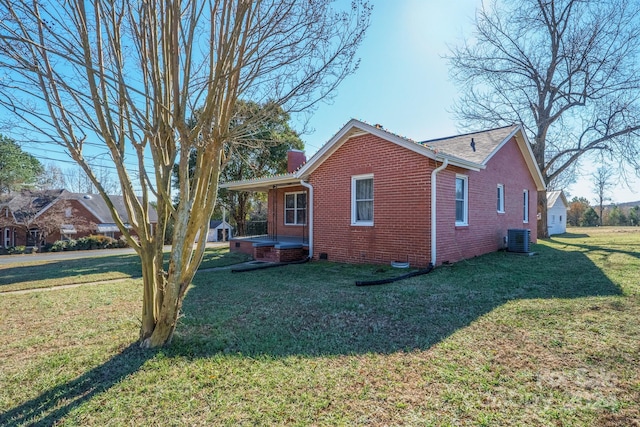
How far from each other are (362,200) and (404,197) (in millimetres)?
1432

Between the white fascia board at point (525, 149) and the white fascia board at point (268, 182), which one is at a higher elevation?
the white fascia board at point (525, 149)

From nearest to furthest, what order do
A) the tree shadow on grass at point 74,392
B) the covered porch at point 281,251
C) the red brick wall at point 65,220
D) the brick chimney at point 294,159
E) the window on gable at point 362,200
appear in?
the tree shadow on grass at point 74,392, the window on gable at point 362,200, the covered porch at point 281,251, the brick chimney at point 294,159, the red brick wall at point 65,220

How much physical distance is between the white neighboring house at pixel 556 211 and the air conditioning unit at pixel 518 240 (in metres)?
22.3

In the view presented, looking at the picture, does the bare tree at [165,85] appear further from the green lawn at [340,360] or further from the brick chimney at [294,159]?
the brick chimney at [294,159]

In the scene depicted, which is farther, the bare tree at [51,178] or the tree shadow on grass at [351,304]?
the bare tree at [51,178]

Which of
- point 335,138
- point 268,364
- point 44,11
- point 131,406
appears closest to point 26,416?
point 131,406

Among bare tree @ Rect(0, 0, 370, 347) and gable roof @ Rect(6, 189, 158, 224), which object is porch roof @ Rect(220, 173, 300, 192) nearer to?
bare tree @ Rect(0, 0, 370, 347)

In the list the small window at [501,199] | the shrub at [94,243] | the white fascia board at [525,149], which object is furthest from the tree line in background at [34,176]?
the white fascia board at [525,149]

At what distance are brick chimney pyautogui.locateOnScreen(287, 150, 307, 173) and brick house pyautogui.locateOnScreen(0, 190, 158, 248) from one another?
68.1ft

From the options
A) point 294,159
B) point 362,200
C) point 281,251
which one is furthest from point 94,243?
point 362,200

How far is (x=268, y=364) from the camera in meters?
3.33

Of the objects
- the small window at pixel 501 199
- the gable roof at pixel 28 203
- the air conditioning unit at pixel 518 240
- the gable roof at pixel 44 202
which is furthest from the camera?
the gable roof at pixel 44 202

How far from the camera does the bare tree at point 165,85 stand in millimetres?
3396

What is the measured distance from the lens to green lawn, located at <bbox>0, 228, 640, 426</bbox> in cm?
255
